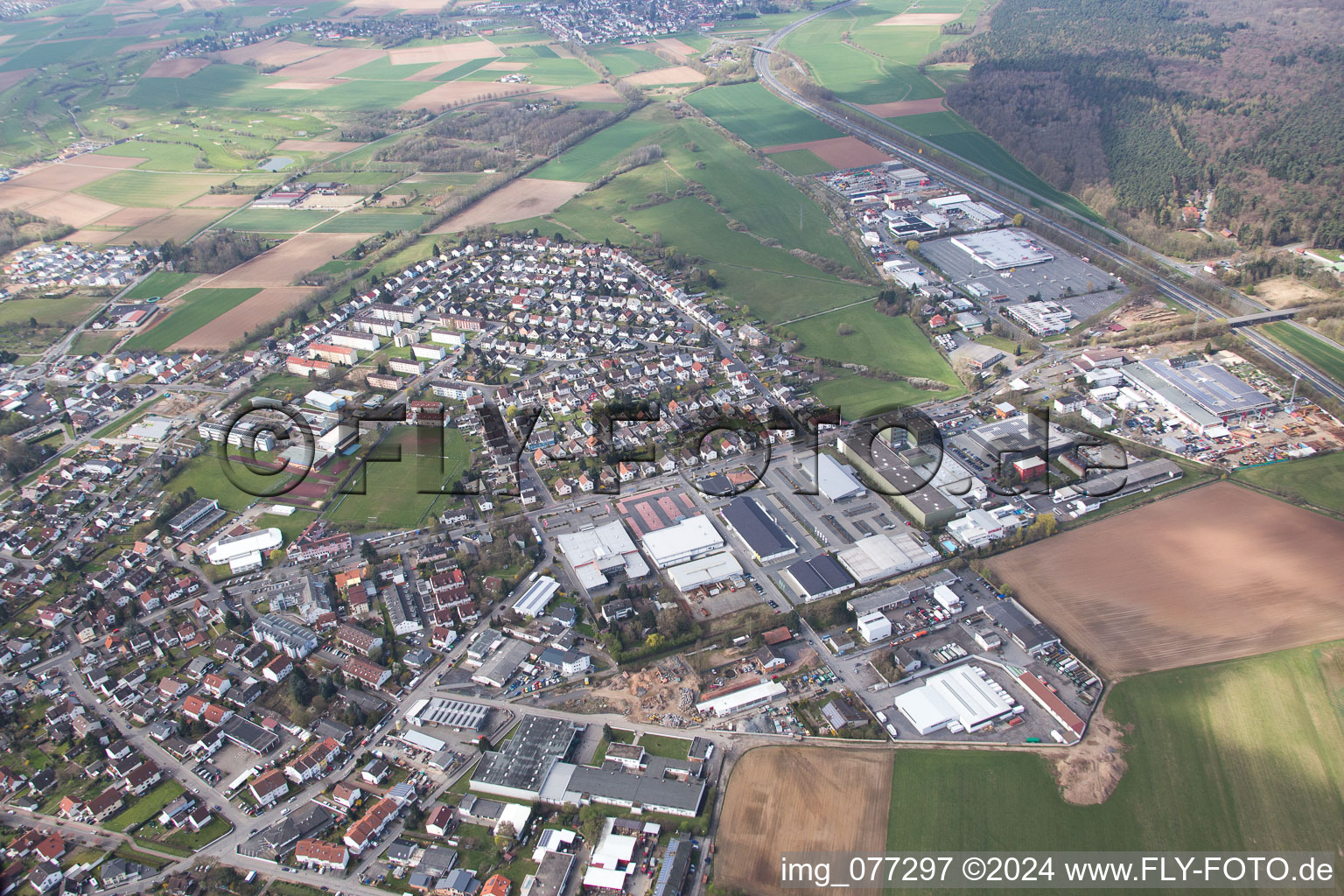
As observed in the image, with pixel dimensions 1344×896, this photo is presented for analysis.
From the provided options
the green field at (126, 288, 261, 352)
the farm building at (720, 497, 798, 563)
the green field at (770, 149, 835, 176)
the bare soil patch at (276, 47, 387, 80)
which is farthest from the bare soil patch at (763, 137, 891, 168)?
the bare soil patch at (276, 47, 387, 80)

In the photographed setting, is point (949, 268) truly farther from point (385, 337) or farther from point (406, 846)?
point (406, 846)

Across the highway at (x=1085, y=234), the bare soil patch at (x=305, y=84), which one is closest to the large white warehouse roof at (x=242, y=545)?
the highway at (x=1085, y=234)

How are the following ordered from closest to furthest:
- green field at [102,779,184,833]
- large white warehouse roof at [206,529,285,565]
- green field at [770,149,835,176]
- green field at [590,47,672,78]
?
1. green field at [102,779,184,833]
2. large white warehouse roof at [206,529,285,565]
3. green field at [770,149,835,176]
4. green field at [590,47,672,78]

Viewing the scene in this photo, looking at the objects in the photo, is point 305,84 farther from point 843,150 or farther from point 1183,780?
point 1183,780

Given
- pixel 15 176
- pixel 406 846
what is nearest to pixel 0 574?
pixel 406 846

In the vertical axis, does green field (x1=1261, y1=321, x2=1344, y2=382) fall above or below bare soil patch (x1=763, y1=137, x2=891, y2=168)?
below

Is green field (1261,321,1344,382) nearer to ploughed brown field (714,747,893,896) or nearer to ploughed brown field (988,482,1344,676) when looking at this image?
ploughed brown field (988,482,1344,676)

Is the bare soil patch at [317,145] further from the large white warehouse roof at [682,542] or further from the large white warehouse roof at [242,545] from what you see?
the large white warehouse roof at [682,542]
